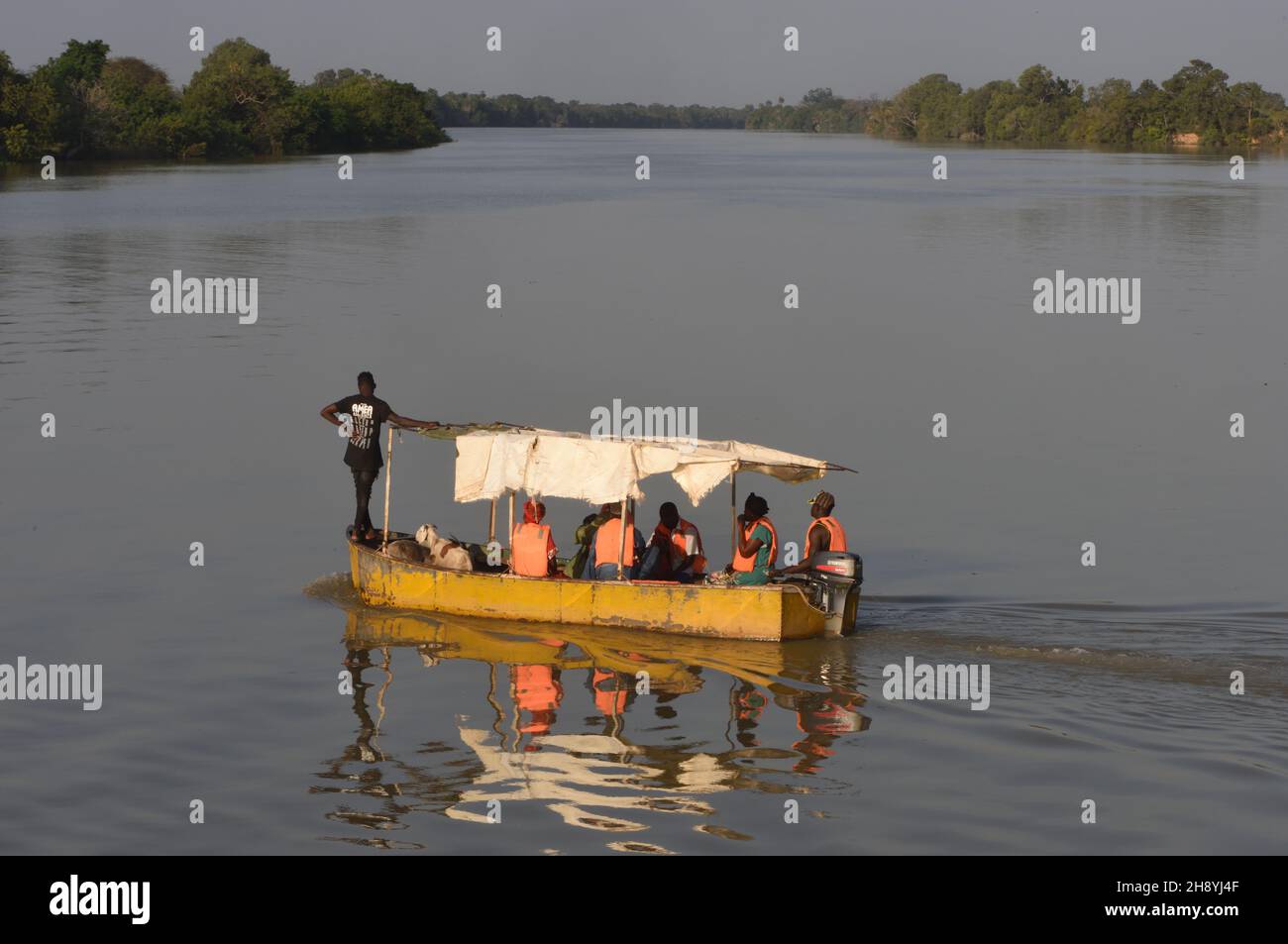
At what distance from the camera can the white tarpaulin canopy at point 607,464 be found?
53.4 feet

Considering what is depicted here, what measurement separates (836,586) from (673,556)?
184 cm

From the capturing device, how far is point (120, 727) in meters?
13.9

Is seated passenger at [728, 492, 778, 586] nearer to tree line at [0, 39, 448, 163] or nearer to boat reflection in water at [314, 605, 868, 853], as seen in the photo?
boat reflection in water at [314, 605, 868, 853]

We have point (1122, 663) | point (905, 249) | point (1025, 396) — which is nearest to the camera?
point (1122, 663)

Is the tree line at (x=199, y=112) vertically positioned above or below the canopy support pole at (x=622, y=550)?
above

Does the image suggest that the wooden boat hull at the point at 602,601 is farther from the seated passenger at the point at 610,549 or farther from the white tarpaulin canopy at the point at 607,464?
the white tarpaulin canopy at the point at 607,464

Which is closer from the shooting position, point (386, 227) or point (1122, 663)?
point (1122, 663)

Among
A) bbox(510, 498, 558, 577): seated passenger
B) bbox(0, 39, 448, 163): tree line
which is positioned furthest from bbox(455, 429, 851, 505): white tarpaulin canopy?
bbox(0, 39, 448, 163): tree line

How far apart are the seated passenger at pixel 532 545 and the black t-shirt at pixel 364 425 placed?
89.2 inches

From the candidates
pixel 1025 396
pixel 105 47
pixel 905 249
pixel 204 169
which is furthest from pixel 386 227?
pixel 105 47

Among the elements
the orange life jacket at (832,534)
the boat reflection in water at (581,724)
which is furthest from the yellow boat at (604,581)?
the orange life jacket at (832,534)

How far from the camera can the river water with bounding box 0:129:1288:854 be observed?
12.3m
